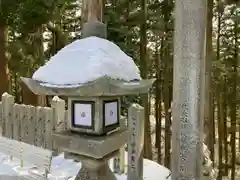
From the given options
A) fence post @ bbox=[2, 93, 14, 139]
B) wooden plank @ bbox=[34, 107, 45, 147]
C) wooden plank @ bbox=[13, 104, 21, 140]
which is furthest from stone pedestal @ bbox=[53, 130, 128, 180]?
fence post @ bbox=[2, 93, 14, 139]

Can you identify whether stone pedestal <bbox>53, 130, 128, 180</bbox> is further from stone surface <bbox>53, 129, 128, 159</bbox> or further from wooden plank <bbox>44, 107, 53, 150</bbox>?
wooden plank <bbox>44, 107, 53, 150</bbox>

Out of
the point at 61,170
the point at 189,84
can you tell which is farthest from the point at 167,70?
the point at 189,84

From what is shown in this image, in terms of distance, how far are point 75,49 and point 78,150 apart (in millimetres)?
1116

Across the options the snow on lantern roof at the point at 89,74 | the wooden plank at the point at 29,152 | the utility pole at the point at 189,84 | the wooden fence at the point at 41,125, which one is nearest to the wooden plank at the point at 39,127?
the wooden fence at the point at 41,125

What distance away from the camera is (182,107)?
4047 mm

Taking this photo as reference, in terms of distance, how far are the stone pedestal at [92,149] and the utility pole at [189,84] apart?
0.96 metres

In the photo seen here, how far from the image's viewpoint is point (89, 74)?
2865 millimetres

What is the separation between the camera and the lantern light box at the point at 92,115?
10.4 ft

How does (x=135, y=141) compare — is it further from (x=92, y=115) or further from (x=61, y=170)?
(x=61, y=170)

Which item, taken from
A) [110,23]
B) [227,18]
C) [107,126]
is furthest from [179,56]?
[227,18]

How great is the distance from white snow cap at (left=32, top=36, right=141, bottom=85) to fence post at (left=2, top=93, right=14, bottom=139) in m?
3.23

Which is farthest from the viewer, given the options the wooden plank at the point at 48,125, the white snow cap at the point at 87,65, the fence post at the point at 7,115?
the fence post at the point at 7,115

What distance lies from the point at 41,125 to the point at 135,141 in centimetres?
215

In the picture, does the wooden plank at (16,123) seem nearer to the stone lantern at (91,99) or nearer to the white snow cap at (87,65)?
the stone lantern at (91,99)
